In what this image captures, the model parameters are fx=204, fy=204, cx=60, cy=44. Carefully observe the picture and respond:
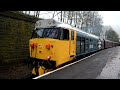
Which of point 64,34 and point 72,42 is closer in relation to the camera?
point 64,34

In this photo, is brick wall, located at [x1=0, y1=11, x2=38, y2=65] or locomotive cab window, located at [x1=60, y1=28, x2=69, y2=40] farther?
brick wall, located at [x1=0, y1=11, x2=38, y2=65]

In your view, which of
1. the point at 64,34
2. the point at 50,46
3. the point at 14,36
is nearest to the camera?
the point at 50,46

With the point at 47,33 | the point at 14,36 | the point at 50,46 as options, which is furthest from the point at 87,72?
the point at 14,36

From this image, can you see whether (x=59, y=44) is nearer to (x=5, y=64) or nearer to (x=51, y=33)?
(x=51, y=33)

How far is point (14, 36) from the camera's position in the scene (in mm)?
15852

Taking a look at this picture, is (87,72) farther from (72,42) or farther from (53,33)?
(72,42)

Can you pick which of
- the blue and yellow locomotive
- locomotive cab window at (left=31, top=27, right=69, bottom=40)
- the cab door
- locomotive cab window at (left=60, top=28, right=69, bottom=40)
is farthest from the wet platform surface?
locomotive cab window at (left=31, top=27, right=69, bottom=40)

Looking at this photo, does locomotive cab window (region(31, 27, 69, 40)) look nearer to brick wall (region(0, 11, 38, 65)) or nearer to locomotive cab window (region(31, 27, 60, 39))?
locomotive cab window (region(31, 27, 60, 39))

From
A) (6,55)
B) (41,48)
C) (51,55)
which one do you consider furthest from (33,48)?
(6,55)

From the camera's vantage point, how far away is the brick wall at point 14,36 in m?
14.6

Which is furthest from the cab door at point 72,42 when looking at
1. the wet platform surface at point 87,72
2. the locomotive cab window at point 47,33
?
the locomotive cab window at point 47,33

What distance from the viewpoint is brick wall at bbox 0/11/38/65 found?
14570 mm

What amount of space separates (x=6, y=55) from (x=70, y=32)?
5175 millimetres
